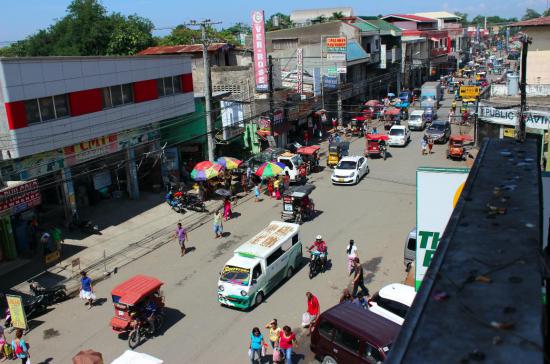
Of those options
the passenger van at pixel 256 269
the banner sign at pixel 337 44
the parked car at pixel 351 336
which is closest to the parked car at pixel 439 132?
the banner sign at pixel 337 44

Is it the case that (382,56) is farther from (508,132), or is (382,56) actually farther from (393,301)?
(393,301)

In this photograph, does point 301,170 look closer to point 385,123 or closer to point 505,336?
point 385,123

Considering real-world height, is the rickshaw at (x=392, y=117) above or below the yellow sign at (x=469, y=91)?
below

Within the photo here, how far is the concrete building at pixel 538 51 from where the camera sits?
37375 millimetres

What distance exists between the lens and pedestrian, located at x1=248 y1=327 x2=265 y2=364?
13992 millimetres

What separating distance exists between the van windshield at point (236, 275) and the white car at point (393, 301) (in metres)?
4.03

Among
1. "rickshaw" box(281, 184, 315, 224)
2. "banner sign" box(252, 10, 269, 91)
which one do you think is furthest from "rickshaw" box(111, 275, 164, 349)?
"banner sign" box(252, 10, 269, 91)

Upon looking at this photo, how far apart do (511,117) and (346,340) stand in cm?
2427

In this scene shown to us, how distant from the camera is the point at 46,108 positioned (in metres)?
23.2

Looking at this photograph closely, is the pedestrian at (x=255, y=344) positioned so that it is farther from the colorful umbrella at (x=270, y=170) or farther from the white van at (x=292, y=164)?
the white van at (x=292, y=164)

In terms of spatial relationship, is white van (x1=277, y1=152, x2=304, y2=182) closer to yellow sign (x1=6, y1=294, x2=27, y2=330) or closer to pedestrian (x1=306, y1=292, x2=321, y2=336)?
pedestrian (x1=306, y1=292, x2=321, y2=336)

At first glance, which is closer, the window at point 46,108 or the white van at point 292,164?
the window at point 46,108

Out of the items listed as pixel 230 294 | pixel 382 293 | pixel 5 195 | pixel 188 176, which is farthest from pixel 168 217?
pixel 382 293

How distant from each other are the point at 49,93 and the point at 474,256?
76.4 ft
